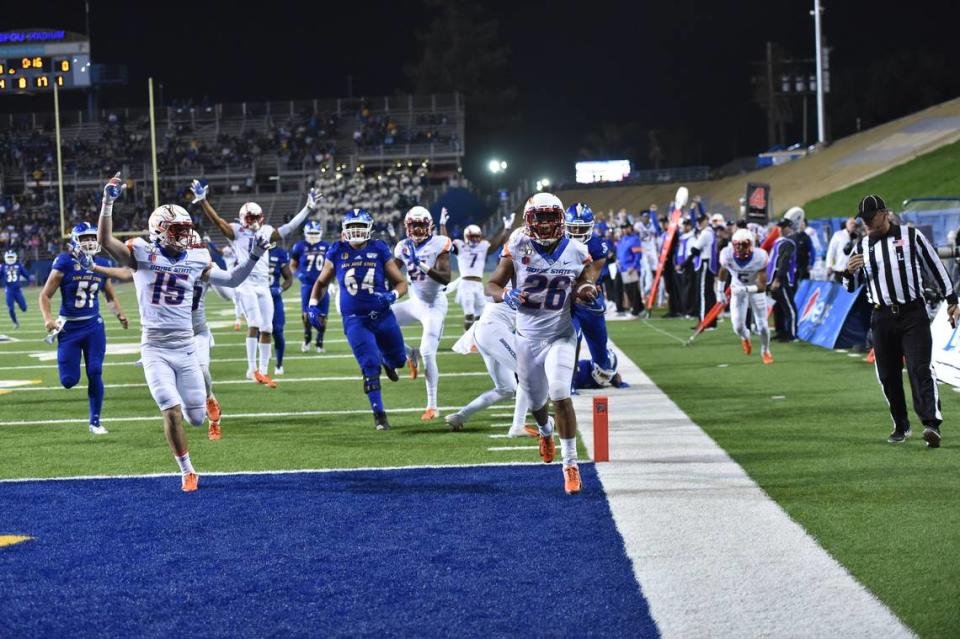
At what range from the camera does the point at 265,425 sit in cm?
1094

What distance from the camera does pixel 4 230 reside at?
174 feet

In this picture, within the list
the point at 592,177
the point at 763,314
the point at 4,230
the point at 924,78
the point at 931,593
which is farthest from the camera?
the point at 924,78

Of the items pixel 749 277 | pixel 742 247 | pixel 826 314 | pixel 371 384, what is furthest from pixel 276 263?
pixel 826 314

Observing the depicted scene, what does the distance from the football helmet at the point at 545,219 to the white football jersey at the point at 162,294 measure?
2.38 m

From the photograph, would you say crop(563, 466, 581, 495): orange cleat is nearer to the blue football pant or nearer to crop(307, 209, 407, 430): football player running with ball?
crop(307, 209, 407, 430): football player running with ball

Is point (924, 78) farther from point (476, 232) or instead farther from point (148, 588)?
point (148, 588)

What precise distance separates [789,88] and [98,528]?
6035cm

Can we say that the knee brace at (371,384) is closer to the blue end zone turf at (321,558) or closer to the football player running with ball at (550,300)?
the blue end zone turf at (321,558)

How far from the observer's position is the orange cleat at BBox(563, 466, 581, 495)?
24.4 ft

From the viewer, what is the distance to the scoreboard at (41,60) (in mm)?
58875

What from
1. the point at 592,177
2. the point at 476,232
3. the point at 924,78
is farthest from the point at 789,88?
the point at 476,232

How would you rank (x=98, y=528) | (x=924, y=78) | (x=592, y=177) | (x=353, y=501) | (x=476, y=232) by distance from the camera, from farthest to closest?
(x=924, y=78) → (x=592, y=177) → (x=476, y=232) → (x=353, y=501) → (x=98, y=528)

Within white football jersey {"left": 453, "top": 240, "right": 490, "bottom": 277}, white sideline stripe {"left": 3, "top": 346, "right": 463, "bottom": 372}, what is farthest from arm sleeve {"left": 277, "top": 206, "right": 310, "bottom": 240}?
white football jersey {"left": 453, "top": 240, "right": 490, "bottom": 277}

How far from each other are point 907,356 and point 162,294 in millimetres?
5301
